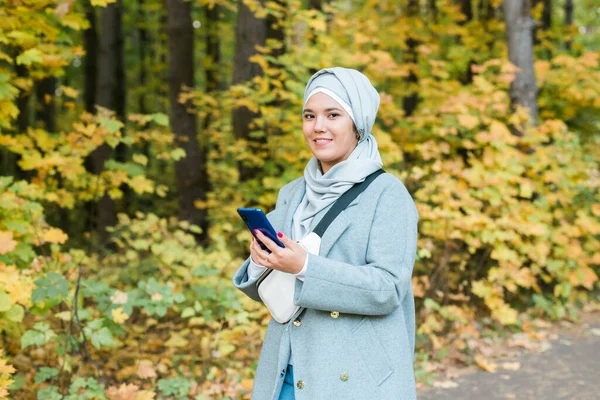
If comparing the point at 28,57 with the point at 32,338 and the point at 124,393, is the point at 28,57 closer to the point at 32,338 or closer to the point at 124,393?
the point at 32,338

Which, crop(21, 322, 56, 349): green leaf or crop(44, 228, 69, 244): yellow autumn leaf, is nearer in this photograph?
crop(21, 322, 56, 349): green leaf

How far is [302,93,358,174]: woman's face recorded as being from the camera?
6.53 ft

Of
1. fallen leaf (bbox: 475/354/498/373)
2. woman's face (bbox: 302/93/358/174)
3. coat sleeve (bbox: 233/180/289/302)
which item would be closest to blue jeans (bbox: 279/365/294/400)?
coat sleeve (bbox: 233/180/289/302)

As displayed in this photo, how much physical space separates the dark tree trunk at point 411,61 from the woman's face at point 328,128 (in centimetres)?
664

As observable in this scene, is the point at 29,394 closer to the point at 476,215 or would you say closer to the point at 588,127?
the point at 476,215

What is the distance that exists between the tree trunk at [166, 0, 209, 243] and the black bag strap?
5.90 m

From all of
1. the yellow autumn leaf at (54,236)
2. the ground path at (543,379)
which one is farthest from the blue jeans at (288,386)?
the ground path at (543,379)

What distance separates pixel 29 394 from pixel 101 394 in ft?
2.93

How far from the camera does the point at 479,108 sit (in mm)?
6160

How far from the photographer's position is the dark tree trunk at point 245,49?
22.6 feet

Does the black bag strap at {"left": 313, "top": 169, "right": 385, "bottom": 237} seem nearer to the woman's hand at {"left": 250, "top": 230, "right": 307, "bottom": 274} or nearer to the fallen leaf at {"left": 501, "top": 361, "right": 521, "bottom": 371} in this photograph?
the woman's hand at {"left": 250, "top": 230, "right": 307, "bottom": 274}

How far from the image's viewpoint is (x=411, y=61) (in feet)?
29.7

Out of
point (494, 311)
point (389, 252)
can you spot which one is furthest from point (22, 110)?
point (494, 311)

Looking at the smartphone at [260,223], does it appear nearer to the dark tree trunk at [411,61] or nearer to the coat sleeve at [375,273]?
the coat sleeve at [375,273]
